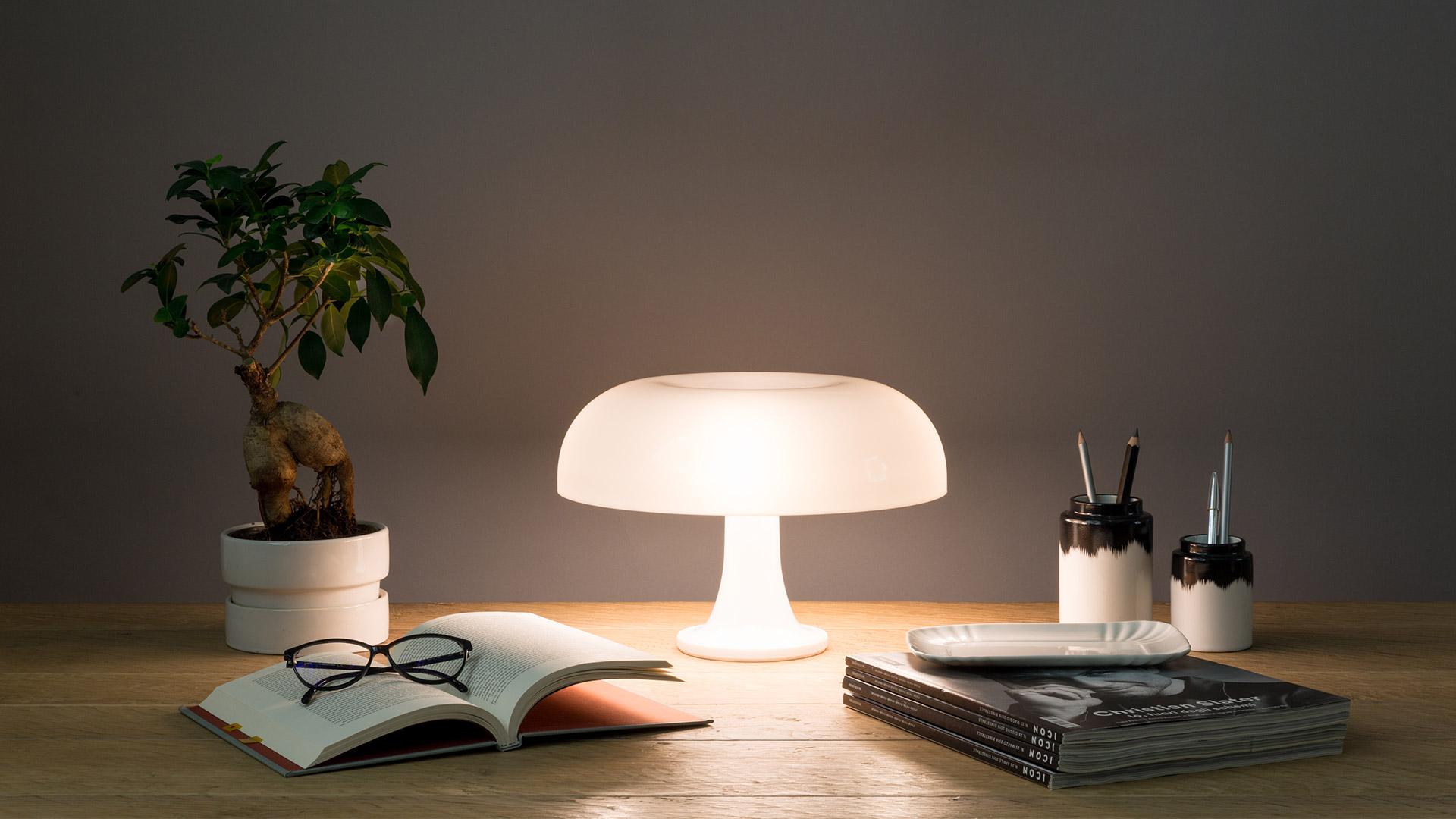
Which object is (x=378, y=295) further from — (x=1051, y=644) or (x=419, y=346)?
(x=1051, y=644)

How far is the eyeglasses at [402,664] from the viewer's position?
0.94 m

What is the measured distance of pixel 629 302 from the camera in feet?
4.82

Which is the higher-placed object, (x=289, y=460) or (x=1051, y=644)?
(x=289, y=460)

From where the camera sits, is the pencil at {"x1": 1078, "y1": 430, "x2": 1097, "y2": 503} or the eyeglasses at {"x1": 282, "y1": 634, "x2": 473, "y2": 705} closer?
the eyeglasses at {"x1": 282, "y1": 634, "x2": 473, "y2": 705}

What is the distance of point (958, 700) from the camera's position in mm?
896

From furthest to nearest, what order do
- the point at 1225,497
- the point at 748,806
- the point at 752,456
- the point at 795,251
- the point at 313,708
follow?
the point at 795,251, the point at 1225,497, the point at 752,456, the point at 313,708, the point at 748,806

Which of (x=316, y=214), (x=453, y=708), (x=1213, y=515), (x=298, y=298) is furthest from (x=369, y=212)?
(x=1213, y=515)

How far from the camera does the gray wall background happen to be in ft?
4.73

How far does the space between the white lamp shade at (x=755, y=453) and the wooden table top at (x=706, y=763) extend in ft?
0.53

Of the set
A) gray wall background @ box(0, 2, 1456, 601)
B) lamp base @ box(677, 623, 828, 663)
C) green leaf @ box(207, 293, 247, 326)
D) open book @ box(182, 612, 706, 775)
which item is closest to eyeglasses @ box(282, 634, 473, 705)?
open book @ box(182, 612, 706, 775)

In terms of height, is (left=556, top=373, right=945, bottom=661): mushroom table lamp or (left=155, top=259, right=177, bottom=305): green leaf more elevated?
(left=155, top=259, right=177, bottom=305): green leaf

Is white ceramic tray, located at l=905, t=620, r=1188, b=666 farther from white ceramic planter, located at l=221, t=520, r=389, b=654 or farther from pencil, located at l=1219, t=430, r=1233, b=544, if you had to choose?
white ceramic planter, located at l=221, t=520, r=389, b=654

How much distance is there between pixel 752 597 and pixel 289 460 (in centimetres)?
45

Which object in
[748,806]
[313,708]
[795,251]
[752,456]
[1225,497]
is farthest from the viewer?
[795,251]
